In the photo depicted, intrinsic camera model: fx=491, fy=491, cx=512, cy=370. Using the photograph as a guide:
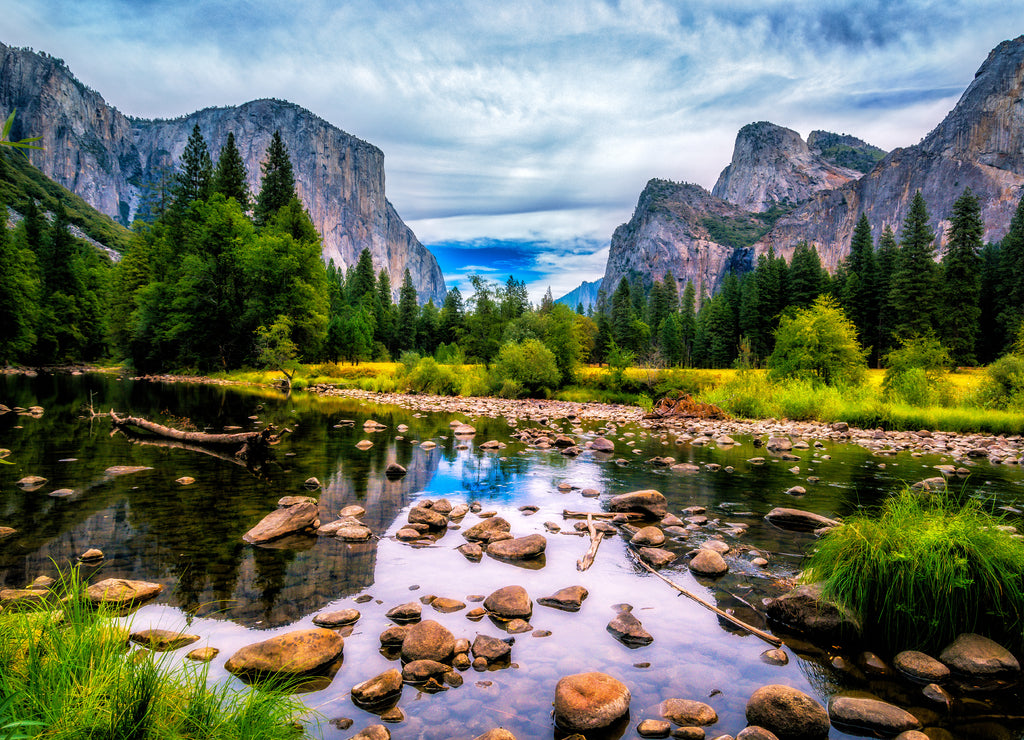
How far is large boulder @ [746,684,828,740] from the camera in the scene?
3488 millimetres

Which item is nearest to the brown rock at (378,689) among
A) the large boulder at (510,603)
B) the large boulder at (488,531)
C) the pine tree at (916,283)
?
the large boulder at (510,603)

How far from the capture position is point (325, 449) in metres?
14.4

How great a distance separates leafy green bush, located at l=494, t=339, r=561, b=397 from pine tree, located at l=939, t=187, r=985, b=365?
4522 cm

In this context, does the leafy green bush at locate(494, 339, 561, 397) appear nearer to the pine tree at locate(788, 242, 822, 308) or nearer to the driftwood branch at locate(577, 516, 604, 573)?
the driftwood branch at locate(577, 516, 604, 573)

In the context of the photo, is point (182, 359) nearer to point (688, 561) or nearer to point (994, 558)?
point (688, 561)

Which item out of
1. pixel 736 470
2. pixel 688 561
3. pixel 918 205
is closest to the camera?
pixel 688 561

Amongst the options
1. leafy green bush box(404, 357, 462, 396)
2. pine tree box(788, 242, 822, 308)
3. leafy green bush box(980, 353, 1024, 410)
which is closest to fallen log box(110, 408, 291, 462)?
leafy green bush box(404, 357, 462, 396)

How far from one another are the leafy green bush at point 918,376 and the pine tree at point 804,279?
152 feet

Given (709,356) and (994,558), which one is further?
(709,356)

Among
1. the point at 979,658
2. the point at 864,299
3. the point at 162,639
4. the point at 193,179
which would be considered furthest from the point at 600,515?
the point at 864,299

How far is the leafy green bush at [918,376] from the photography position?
23.8 m

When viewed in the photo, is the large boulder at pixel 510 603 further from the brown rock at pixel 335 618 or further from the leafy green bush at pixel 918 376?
the leafy green bush at pixel 918 376

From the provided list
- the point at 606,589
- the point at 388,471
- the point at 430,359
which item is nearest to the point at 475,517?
the point at 606,589

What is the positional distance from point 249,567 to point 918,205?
77.1 metres
